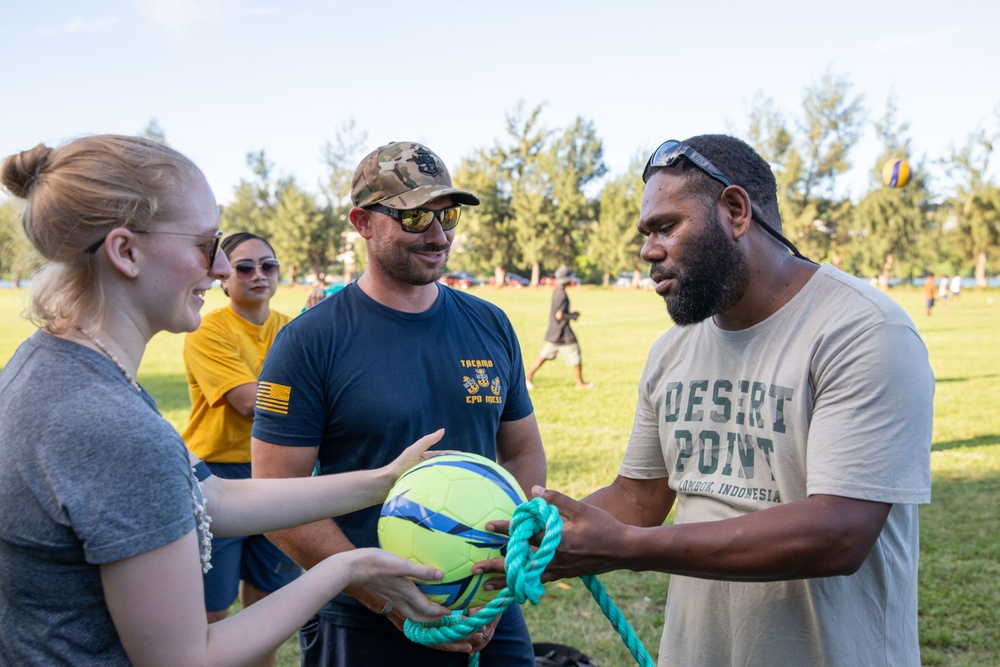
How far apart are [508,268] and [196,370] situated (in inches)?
2789

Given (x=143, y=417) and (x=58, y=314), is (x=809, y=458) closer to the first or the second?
(x=143, y=417)

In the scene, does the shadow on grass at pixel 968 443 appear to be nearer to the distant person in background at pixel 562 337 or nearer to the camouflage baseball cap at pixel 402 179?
the distant person in background at pixel 562 337

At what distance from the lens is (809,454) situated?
225 cm

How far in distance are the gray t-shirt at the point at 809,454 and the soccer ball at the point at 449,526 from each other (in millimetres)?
764

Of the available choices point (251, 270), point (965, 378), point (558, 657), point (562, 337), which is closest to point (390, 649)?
point (558, 657)

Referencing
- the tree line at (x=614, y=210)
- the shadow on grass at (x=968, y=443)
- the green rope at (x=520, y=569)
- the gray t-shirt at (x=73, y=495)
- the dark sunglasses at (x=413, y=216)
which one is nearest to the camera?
the gray t-shirt at (x=73, y=495)

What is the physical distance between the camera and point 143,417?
170 cm

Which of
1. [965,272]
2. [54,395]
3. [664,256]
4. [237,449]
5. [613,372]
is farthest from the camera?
[965,272]

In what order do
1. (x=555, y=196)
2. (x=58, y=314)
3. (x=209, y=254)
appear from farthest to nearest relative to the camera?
(x=555, y=196) → (x=209, y=254) → (x=58, y=314)

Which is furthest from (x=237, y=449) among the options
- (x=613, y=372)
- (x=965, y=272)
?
(x=965, y=272)

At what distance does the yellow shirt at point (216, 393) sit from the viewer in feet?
15.7

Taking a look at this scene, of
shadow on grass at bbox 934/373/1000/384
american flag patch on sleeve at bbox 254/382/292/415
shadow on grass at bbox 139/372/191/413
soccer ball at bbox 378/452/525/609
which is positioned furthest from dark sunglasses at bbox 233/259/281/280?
shadow on grass at bbox 934/373/1000/384

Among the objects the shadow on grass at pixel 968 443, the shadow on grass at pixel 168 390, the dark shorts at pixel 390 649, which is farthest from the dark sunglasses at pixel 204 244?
the shadow on grass at pixel 168 390

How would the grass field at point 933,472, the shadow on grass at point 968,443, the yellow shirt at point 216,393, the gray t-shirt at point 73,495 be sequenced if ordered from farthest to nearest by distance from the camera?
the shadow on grass at point 968,443, the grass field at point 933,472, the yellow shirt at point 216,393, the gray t-shirt at point 73,495
